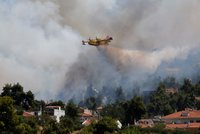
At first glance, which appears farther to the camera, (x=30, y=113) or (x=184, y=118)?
(x=184, y=118)

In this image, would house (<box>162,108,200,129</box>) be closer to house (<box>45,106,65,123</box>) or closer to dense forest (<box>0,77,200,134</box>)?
dense forest (<box>0,77,200,134</box>)

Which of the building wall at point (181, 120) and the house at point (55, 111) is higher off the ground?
the house at point (55, 111)

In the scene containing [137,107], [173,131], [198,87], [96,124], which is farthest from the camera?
[198,87]

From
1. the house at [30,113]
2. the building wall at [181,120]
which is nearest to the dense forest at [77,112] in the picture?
the house at [30,113]

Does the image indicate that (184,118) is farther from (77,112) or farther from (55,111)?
(55,111)

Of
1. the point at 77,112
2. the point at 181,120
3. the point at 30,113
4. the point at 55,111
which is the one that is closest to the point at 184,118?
the point at 181,120

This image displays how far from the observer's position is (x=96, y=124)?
57.1m

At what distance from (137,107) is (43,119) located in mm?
23536

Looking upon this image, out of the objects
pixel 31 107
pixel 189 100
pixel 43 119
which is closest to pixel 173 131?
pixel 43 119

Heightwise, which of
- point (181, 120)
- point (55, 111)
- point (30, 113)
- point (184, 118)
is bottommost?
point (181, 120)

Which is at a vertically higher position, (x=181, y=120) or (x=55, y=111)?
(x=55, y=111)

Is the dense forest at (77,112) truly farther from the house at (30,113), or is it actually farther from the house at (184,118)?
the house at (184,118)

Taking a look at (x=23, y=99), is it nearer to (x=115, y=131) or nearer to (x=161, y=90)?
(x=115, y=131)

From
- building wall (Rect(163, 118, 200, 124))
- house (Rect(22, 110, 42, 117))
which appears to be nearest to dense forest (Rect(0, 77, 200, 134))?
house (Rect(22, 110, 42, 117))
